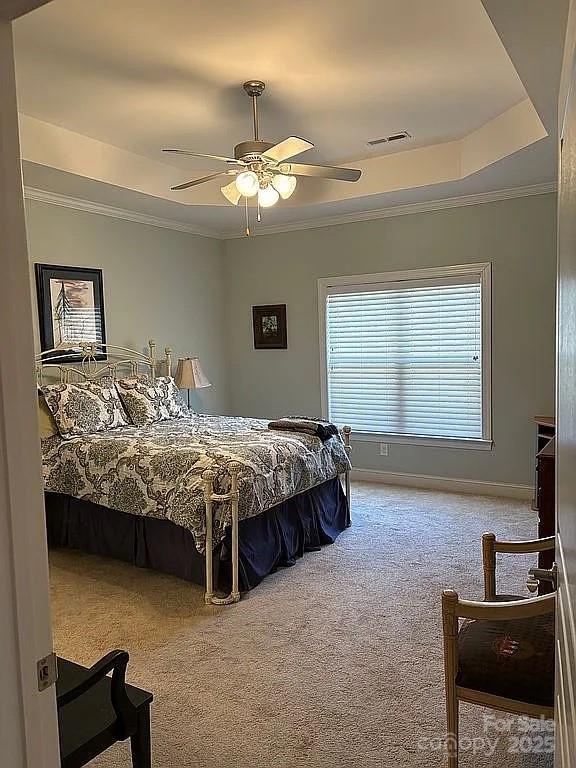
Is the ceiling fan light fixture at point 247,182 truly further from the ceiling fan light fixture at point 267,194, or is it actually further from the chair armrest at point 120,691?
the chair armrest at point 120,691

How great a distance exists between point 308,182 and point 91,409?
281 cm

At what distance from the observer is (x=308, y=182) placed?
552 centimetres

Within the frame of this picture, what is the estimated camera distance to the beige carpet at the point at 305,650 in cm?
226

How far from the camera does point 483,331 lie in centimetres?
537

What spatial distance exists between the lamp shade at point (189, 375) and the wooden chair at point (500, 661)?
4.13 meters

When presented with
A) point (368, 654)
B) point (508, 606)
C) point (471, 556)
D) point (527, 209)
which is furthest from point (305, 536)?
point (527, 209)

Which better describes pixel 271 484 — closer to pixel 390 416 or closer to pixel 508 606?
pixel 508 606

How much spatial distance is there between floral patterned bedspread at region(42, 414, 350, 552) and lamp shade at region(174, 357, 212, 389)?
115cm

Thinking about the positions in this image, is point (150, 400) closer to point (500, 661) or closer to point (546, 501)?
point (546, 501)

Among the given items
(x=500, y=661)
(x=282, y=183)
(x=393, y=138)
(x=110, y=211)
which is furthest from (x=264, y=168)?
(x=500, y=661)

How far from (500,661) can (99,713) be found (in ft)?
3.90

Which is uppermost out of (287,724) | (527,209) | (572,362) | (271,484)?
(527,209)

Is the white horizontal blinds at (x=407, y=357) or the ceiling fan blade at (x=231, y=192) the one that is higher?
the ceiling fan blade at (x=231, y=192)

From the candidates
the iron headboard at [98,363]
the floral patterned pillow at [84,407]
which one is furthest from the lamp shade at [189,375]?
the floral patterned pillow at [84,407]
